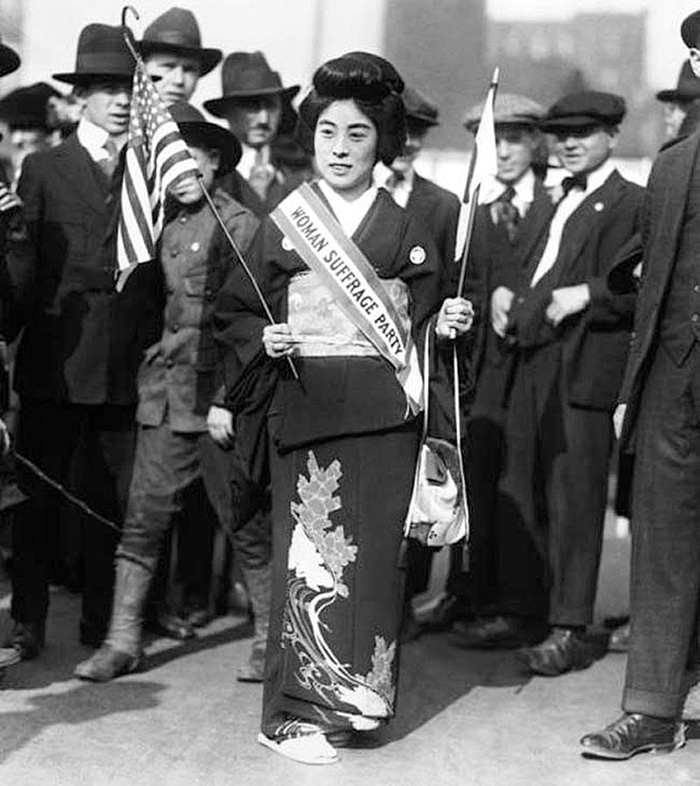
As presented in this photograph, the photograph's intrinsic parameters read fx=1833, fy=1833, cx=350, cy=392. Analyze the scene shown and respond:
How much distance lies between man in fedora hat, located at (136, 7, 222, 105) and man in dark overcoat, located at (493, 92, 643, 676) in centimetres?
147

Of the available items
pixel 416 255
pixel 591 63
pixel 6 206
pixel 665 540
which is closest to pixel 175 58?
Answer: pixel 6 206

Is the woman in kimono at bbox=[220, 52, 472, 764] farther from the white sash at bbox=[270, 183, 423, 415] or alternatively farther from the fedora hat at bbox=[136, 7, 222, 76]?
the fedora hat at bbox=[136, 7, 222, 76]

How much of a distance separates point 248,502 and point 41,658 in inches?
46.4

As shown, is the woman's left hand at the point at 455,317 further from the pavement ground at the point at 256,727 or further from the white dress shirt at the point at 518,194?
the white dress shirt at the point at 518,194

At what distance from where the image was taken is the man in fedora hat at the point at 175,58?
24.6 ft

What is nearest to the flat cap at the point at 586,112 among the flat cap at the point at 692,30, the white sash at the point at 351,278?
the flat cap at the point at 692,30

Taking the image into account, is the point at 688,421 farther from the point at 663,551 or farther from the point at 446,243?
the point at 446,243

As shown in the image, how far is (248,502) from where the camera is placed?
608 cm

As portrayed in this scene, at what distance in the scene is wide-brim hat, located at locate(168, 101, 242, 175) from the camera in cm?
671

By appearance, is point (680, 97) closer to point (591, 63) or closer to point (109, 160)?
point (109, 160)

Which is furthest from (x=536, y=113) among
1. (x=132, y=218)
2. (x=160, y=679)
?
(x=160, y=679)

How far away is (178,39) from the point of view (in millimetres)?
7660

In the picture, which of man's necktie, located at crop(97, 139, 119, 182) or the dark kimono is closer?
the dark kimono

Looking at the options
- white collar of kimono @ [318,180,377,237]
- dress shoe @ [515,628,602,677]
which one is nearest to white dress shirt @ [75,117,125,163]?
white collar of kimono @ [318,180,377,237]
